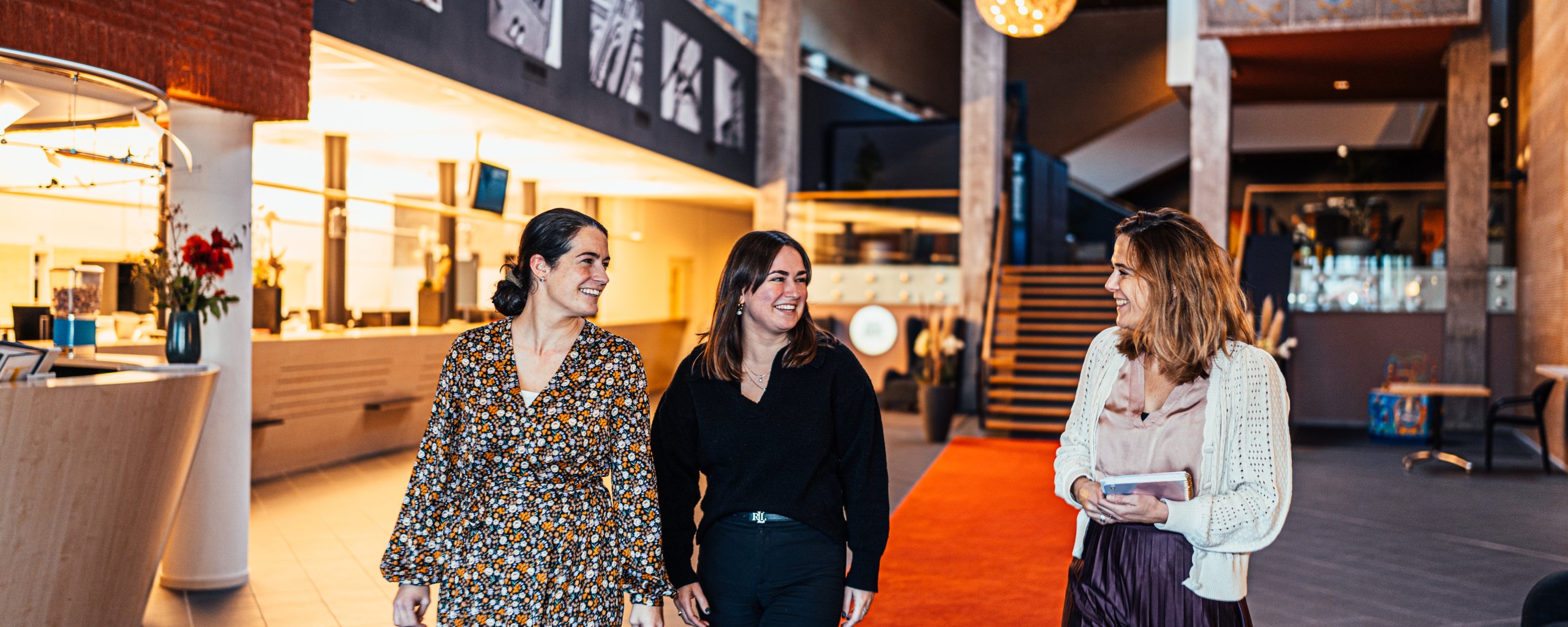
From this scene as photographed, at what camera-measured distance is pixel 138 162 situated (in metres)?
4.64

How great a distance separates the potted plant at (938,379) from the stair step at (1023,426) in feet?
1.41

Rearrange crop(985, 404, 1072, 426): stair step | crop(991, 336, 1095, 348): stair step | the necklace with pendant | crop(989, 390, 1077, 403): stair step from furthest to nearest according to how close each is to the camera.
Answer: crop(991, 336, 1095, 348): stair step
crop(989, 390, 1077, 403): stair step
crop(985, 404, 1072, 426): stair step
the necklace with pendant

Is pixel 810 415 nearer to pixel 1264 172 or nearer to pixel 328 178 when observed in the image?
pixel 328 178

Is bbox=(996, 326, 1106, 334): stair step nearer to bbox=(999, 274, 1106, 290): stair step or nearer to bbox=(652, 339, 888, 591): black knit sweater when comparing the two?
bbox=(999, 274, 1106, 290): stair step

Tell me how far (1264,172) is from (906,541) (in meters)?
18.6

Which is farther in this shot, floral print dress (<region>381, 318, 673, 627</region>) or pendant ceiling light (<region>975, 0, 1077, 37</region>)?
pendant ceiling light (<region>975, 0, 1077, 37</region>)

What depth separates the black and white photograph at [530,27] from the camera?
859 centimetres

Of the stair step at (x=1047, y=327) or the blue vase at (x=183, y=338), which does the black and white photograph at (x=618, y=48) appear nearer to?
the stair step at (x=1047, y=327)

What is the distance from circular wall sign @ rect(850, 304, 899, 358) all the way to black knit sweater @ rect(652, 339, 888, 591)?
11974mm

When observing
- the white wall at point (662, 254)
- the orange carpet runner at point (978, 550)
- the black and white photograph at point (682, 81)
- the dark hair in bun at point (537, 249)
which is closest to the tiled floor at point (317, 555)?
the orange carpet runner at point (978, 550)

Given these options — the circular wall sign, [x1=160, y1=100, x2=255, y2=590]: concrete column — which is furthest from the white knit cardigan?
the circular wall sign

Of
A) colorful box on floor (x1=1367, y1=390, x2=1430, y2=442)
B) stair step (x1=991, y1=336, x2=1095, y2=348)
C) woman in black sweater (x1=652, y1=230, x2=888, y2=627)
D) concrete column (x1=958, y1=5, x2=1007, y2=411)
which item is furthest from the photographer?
concrete column (x1=958, y1=5, x2=1007, y2=411)

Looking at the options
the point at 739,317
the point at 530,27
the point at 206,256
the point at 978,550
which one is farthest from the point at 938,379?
the point at 739,317

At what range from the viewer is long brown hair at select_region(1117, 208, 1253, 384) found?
A: 207cm
